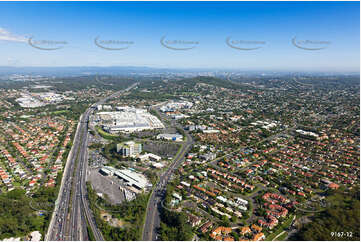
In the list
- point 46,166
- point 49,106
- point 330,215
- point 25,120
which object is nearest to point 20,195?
point 46,166

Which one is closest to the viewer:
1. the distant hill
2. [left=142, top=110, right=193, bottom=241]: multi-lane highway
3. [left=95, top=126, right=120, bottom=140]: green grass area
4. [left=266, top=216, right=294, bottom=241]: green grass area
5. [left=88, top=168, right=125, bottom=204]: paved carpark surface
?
[left=266, top=216, right=294, bottom=241]: green grass area

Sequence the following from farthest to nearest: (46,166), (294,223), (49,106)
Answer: (49,106) < (46,166) < (294,223)

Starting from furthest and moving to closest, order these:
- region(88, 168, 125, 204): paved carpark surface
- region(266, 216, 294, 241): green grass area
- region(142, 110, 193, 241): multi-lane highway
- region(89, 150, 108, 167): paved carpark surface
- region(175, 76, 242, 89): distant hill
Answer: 1. region(175, 76, 242, 89): distant hill
2. region(89, 150, 108, 167): paved carpark surface
3. region(88, 168, 125, 204): paved carpark surface
4. region(142, 110, 193, 241): multi-lane highway
5. region(266, 216, 294, 241): green grass area

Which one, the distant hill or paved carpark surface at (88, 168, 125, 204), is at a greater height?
the distant hill

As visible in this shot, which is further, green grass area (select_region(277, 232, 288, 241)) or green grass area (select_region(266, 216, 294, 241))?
green grass area (select_region(266, 216, 294, 241))

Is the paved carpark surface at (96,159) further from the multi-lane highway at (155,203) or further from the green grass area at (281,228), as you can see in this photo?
the green grass area at (281,228)

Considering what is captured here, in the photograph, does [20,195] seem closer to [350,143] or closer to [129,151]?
[129,151]

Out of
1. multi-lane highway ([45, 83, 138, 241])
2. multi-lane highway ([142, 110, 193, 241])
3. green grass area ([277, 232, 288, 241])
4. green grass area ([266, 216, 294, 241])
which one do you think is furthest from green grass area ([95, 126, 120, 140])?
green grass area ([277, 232, 288, 241])

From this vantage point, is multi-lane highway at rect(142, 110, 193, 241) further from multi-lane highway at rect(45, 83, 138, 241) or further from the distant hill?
the distant hill
